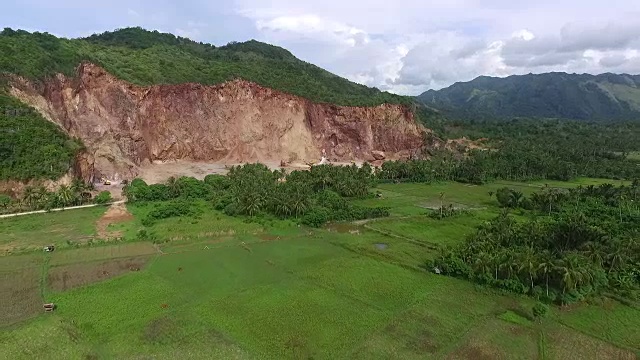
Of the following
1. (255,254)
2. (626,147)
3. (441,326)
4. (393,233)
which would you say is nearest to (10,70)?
(255,254)

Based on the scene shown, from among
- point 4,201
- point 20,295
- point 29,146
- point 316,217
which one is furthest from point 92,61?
point 20,295

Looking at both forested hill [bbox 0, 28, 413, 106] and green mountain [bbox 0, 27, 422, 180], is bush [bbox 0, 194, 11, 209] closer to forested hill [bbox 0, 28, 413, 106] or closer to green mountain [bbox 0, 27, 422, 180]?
green mountain [bbox 0, 27, 422, 180]

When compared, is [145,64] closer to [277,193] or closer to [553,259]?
[277,193]

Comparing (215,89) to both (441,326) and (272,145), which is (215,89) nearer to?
(272,145)

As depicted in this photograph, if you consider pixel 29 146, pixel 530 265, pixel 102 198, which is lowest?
pixel 530 265

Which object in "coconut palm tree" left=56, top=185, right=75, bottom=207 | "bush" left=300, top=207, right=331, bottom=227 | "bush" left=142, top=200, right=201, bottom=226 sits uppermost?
"coconut palm tree" left=56, top=185, right=75, bottom=207

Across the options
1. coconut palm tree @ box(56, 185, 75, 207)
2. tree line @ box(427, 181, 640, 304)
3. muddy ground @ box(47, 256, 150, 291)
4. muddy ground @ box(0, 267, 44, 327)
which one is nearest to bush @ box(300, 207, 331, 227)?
tree line @ box(427, 181, 640, 304)
